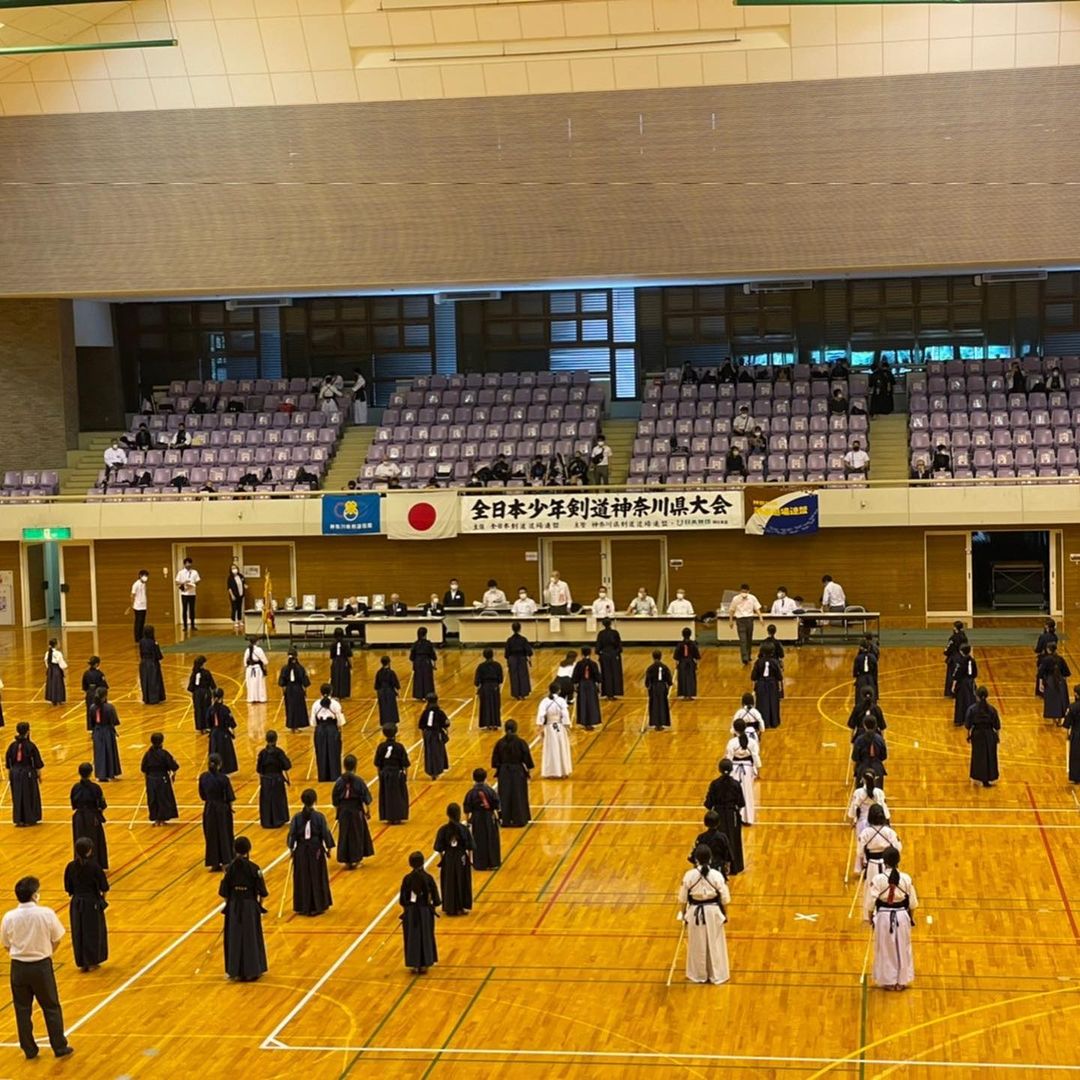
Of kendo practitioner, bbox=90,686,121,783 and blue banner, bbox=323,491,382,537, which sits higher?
blue banner, bbox=323,491,382,537

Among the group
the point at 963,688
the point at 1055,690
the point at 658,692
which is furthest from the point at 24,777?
the point at 1055,690

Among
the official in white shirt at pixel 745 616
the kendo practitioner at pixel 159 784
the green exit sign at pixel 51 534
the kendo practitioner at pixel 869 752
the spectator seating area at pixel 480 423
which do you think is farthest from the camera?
the spectator seating area at pixel 480 423

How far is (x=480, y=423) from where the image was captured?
40.1 m

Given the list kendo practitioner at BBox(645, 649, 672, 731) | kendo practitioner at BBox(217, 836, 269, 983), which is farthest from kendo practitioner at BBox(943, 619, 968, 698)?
kendo practitioner at BBox(217, 836, 269, 983)

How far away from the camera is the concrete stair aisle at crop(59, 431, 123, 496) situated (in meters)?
40.4

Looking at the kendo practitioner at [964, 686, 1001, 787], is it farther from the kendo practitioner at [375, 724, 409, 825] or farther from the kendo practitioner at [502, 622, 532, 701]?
the kendo practitioner at [502, 622, 532, 701]

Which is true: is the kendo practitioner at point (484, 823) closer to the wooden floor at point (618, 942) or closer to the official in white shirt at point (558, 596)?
the wooden floor at point (618, 942)

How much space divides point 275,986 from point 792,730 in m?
12.2

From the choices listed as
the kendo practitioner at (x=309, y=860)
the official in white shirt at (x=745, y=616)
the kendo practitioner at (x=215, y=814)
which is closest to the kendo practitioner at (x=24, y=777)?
the kendo practitioner at (x=215, y=814)

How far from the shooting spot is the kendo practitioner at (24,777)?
19734 mm

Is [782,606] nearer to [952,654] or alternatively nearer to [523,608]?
[523,608]

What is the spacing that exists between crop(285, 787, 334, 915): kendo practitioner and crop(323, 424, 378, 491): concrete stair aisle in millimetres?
23400

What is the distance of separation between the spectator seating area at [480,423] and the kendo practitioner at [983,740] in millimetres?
18025

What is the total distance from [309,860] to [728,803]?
14.3 ft
